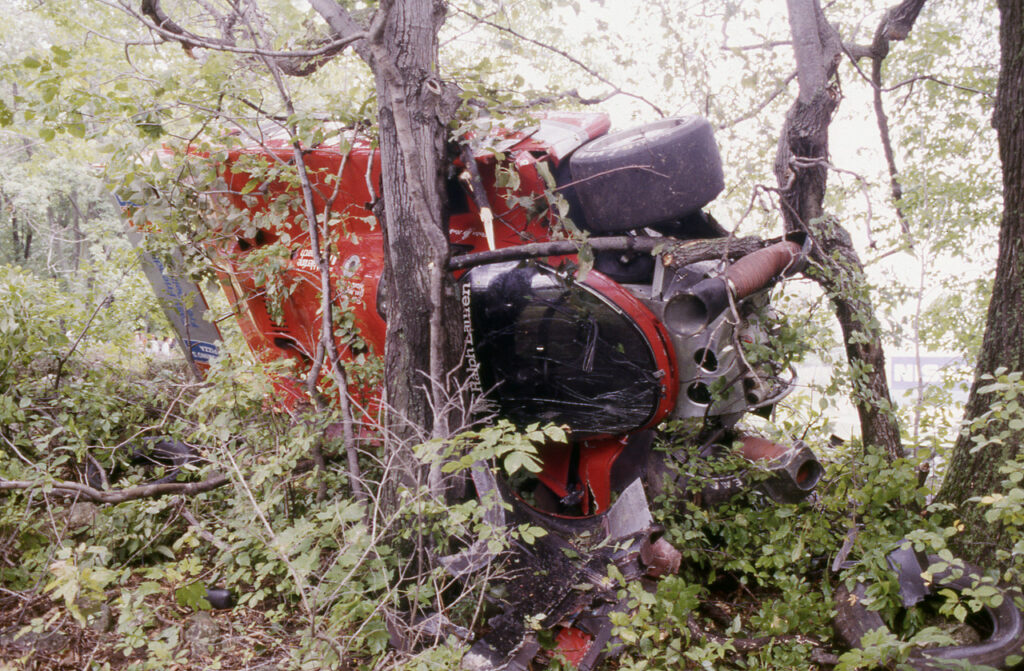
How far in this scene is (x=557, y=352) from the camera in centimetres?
337

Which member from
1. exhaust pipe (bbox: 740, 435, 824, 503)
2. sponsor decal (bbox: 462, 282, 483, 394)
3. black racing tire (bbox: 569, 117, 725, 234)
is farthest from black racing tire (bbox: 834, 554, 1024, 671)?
sponsor decal (bbox: 462, 282, 483, 394)

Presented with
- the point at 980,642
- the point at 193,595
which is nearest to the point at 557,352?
the point at 193,595

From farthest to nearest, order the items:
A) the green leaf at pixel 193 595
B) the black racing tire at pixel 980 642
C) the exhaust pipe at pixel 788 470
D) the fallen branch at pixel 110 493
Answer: the exhaust pipe at pixel 788 470 → the fallen branch at pixel 110 493 → the green leaf at pixel 193 595 → the black racing tire at pixel 980 642

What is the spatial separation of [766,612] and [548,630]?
3.19ft

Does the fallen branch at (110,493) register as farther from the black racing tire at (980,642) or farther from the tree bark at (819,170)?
the tree bark at (819,170)

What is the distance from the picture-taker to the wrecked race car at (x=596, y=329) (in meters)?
2.99

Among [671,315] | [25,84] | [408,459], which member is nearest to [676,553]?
[671,315]

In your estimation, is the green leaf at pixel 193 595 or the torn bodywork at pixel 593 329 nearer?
the green leaf at pixel 193 595

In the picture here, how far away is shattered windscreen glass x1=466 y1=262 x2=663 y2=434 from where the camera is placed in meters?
3.26

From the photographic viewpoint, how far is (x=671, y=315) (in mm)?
3324

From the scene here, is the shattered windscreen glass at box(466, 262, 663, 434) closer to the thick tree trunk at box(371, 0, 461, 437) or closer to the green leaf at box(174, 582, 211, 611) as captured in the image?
the thick tree trunk at box(371, 0, 461, 437)

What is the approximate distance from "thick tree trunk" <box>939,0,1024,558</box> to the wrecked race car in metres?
0.76

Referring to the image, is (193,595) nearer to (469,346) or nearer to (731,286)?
(469,346)

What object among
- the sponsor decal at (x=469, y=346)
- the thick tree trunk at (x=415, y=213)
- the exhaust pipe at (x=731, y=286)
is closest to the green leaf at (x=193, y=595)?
the thick tree trunk at (x=415, y=213)
